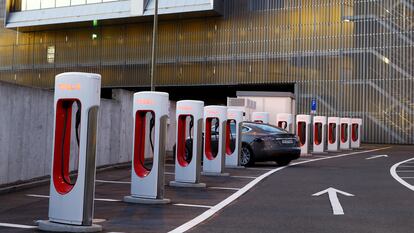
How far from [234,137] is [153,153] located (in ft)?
25.4

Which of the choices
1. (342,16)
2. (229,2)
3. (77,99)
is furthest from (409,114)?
(77,99)

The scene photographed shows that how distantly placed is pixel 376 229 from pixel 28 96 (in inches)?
289

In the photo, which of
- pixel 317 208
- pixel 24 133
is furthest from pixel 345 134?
pixel 317 208

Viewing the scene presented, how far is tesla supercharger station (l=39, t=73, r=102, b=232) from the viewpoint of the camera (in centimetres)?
698

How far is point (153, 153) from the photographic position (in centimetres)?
984

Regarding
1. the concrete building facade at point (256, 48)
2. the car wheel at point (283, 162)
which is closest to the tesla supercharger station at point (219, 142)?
the car wheel at point (283, 162)

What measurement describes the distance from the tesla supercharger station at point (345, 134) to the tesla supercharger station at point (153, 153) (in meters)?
23.5

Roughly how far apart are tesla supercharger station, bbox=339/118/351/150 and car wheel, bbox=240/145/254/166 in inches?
614

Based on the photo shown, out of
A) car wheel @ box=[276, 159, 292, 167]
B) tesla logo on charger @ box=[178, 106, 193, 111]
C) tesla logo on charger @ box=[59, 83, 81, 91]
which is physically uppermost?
tesla logo on charger @ box=[178, 106, 193, 111]

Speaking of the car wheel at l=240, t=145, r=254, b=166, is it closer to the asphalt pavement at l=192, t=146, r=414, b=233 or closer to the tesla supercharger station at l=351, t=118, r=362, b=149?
the asphalt pavement at l=192, t=146, r=414, b=233

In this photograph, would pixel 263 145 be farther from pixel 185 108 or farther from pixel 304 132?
pixel 304 132

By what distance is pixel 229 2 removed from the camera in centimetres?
4969

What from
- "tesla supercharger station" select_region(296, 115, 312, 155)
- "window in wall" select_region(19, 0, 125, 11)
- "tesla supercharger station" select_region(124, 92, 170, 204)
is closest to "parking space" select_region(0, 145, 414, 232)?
"tesla supercharger station" select_region(124, 92, 170, 204)

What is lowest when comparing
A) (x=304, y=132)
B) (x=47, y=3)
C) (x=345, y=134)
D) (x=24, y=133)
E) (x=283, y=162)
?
(x=283, y=162)
